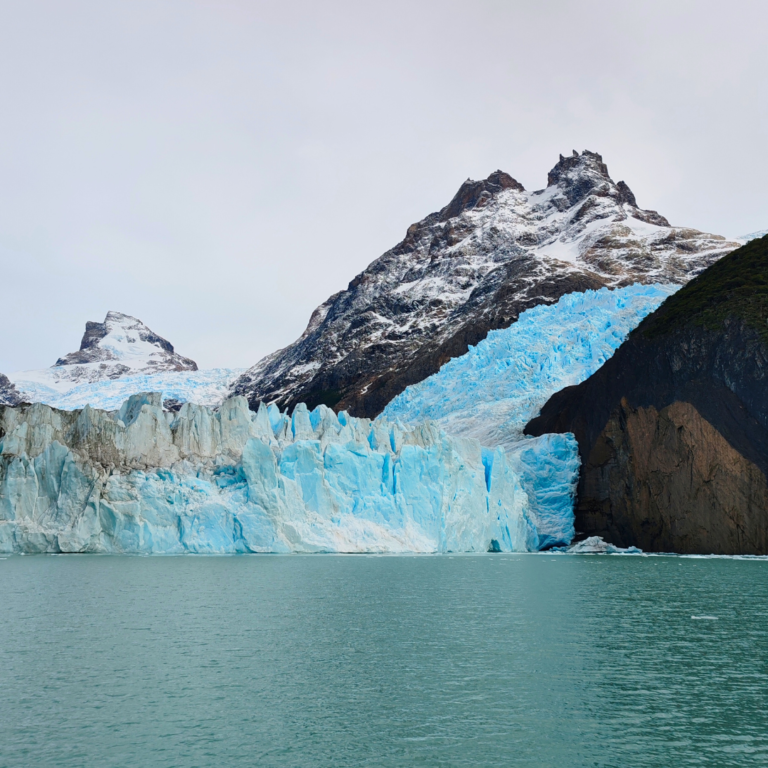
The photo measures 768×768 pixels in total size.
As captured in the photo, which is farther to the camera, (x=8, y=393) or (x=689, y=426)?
(x=8, y=393)

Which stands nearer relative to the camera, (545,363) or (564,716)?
(564,716)

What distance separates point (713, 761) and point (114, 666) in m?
11.1

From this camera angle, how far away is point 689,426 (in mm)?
44062

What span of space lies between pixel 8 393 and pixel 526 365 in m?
150

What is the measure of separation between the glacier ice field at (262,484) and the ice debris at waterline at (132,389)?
8948 cm

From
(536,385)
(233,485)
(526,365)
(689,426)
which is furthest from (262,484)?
(526,365)

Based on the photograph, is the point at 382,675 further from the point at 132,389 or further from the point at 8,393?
the point at 8,393

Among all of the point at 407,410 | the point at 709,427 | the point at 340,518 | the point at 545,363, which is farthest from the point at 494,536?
the point at 407,410

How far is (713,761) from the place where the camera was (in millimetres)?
9922

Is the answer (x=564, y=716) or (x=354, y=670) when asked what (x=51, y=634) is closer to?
(x=354, y=670)

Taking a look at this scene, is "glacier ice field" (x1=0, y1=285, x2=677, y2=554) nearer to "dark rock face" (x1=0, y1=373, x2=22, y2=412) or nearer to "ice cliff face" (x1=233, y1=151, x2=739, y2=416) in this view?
"ice cliff face" (x1=233, y1=151, x2=739, y2=416)

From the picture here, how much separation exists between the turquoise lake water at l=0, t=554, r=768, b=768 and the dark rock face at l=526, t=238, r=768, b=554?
1633 centimetres

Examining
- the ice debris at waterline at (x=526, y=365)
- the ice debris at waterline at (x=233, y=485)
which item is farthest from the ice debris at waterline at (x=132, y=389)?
the ice debris at waterline at (x=233, y=485)

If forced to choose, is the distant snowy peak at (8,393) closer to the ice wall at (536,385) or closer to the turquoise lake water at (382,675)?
the ice wall at (536,385)
